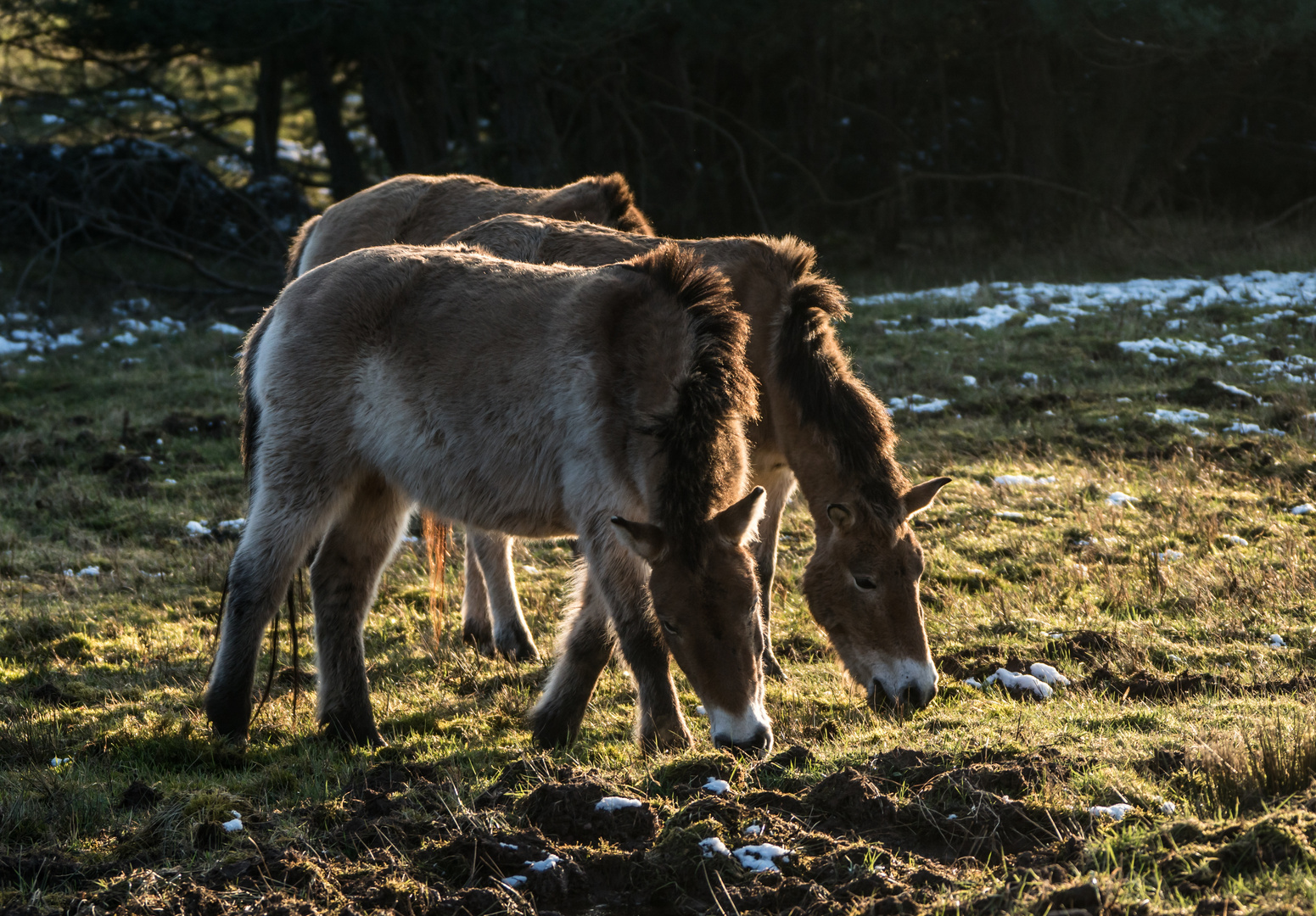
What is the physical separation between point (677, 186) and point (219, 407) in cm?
917

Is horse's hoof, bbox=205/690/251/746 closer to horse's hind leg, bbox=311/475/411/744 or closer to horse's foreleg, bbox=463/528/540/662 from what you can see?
horse's hind leg, bbox=311/475/411/744

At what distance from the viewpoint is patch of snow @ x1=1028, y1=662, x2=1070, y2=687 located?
16.1 feet

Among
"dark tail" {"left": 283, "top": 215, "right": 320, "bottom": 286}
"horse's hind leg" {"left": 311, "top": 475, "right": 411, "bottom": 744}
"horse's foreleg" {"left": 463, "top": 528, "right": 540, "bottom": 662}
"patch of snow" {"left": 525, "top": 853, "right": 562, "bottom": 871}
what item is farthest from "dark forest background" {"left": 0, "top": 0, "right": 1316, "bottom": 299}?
"patch of snow" {"left": 525, "top": 853, "right": 562, "bottom": 871}

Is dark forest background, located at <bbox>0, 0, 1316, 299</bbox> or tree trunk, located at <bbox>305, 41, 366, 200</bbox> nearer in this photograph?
dark forest background, located at <bbox>0, 0, 1316, 299</bbox>

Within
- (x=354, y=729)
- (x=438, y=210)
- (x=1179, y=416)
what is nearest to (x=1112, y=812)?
(x=354, y=729)

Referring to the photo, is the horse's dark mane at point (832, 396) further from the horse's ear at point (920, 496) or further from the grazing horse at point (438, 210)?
the grazing horse at point (438, 210)

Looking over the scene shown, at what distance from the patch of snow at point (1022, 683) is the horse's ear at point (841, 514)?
97cm

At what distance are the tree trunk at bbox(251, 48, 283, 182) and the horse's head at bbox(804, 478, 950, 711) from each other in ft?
47.9

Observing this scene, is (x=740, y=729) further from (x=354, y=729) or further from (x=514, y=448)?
(x=354, y=729)

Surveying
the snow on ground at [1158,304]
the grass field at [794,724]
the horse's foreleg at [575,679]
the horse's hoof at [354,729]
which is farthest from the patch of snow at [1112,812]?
the snow on ground at [1158,304]

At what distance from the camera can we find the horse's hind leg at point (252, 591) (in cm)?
465

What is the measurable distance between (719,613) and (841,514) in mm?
1068

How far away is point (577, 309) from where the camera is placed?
4570 mm

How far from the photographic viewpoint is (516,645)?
6.14 m
